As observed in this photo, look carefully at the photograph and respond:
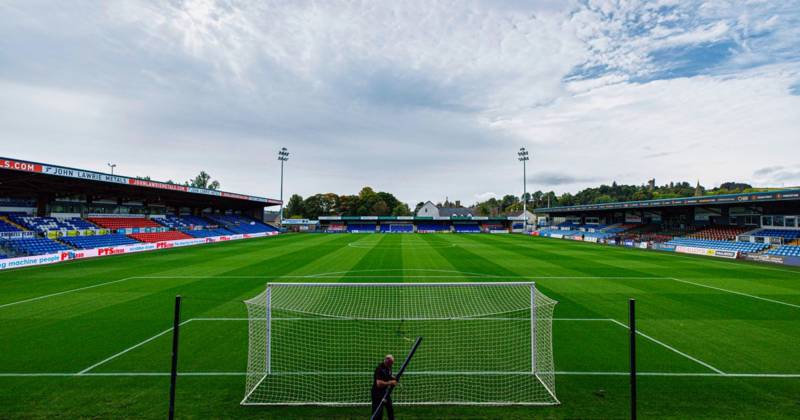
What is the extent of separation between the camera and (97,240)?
100 ft

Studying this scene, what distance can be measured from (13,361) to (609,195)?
151 metres

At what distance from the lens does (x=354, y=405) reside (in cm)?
627

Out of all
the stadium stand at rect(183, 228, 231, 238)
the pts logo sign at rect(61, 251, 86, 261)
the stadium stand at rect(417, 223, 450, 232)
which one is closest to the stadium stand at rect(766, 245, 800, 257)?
the pts logo sign at rect(61, 251, 86, 261)

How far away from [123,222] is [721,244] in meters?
61.2

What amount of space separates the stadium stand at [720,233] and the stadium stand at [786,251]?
20.2 ft

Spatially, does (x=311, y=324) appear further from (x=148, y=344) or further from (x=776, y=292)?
(x=776, y=292)

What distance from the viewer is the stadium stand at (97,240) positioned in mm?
28109

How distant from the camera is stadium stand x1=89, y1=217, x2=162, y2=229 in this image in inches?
1377

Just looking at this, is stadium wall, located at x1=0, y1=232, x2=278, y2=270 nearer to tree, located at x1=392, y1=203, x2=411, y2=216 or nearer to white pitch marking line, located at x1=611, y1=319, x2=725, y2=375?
white pitch marking line, located at x1=611, y1=319, x2=725, y2=375

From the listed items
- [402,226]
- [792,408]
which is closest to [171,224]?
[402,226]

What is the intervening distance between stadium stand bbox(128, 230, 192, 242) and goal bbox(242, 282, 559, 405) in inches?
1221

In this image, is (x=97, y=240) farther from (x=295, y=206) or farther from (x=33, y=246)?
(x=295, y=206)

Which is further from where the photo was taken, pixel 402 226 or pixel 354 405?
pixel 402 226

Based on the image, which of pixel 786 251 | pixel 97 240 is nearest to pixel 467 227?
pixel 786 251
